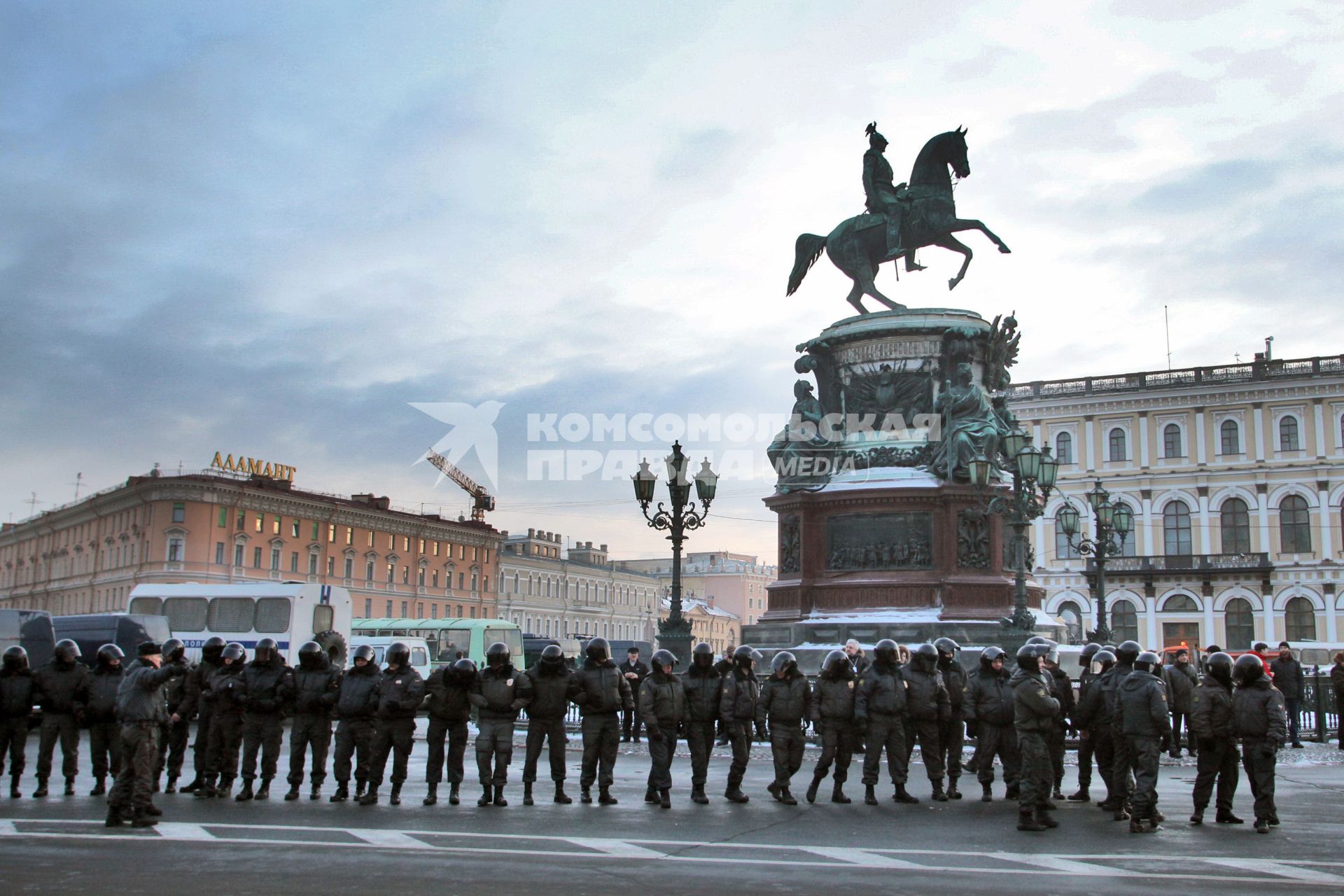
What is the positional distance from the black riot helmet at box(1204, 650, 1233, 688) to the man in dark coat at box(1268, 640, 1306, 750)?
9.20 m

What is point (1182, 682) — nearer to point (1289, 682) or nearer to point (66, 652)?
point (1289, 682)

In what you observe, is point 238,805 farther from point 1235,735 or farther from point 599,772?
point 1235,735

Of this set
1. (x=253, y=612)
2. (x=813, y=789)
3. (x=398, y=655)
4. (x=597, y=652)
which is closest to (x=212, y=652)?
(x=398, y=655)

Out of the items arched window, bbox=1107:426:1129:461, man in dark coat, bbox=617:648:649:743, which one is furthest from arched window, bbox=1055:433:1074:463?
man in dark coat, bbox=617:648:649:743

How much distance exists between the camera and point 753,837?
1059 cm

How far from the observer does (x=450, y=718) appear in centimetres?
1318

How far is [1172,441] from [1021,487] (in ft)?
164

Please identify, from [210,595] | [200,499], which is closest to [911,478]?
[210,595]

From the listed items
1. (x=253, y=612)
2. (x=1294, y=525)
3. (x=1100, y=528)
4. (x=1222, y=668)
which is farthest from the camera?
(x=1294, y=525)

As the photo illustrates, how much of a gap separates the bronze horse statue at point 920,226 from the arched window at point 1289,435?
1733 inches

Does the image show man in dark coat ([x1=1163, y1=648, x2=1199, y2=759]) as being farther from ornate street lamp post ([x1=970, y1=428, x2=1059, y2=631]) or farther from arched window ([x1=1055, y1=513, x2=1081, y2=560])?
arched window ([x1=1055, y1=513, x2=1081, y2=560])

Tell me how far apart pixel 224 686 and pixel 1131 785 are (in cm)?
903

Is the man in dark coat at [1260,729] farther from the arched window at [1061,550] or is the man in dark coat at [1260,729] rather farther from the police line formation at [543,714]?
the arched window at [1061,550]

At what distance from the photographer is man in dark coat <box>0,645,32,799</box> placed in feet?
42.5
